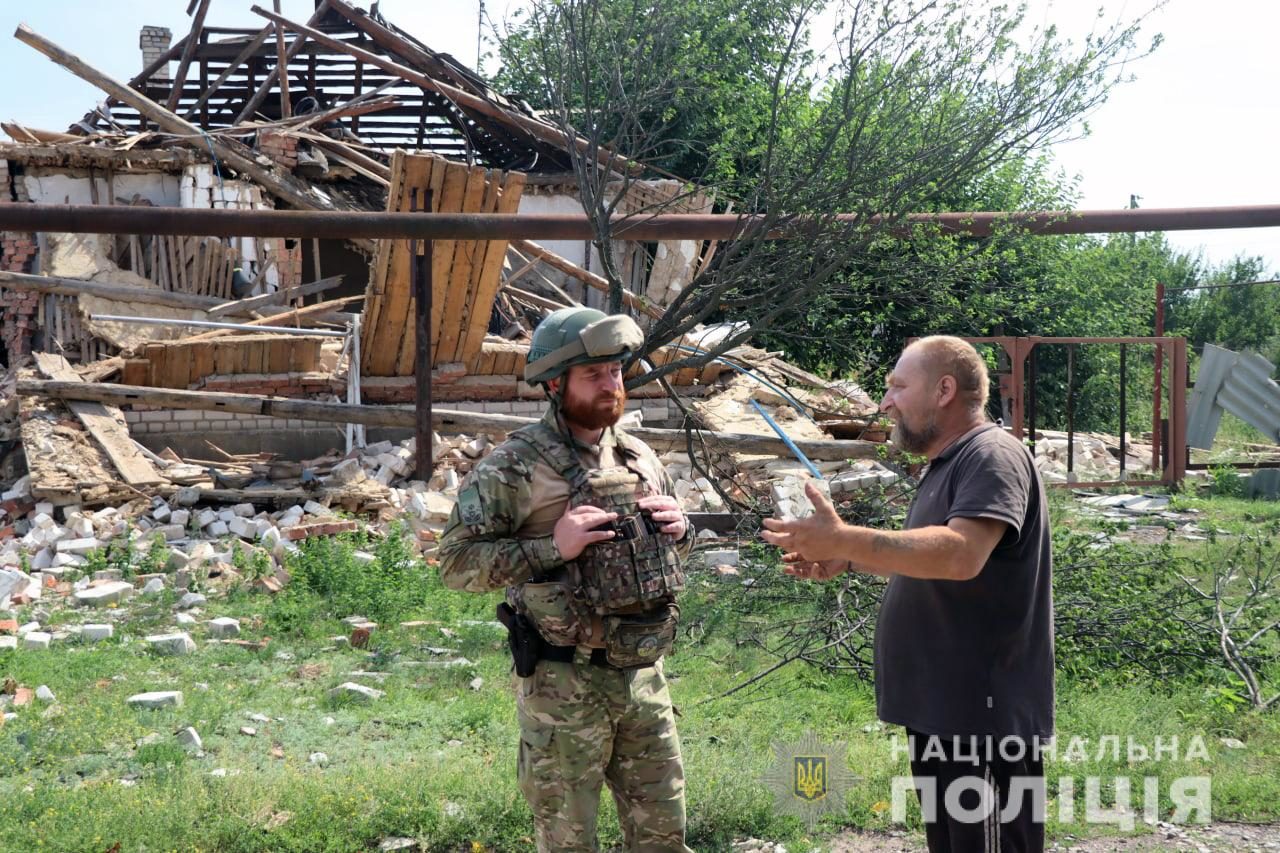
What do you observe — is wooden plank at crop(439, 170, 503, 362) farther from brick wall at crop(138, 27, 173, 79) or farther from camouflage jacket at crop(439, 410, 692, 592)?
brick wall at crop(138, 27, 173, 79)

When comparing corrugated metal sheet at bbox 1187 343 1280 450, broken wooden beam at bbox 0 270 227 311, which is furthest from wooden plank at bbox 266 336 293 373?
corrugated metal sheet at bbox 1187 343 1280 450

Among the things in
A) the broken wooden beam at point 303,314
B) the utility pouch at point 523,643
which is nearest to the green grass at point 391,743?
the utility pouch at point 523,643

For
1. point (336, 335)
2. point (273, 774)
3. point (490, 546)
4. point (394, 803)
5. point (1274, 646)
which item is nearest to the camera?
point (490, 546)

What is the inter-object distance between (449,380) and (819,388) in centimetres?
409

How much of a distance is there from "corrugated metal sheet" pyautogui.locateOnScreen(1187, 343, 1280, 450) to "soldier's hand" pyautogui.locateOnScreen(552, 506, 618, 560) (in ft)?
44.9

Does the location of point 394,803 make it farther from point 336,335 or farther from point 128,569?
point 336,335

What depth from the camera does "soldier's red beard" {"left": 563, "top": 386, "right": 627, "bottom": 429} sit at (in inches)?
120

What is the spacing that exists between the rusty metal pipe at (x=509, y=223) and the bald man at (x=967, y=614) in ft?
8.64

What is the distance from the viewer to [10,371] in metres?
12.5

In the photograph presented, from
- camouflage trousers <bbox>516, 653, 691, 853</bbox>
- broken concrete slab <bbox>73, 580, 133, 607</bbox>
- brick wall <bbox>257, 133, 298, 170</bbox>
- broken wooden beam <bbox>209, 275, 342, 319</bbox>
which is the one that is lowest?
broken concrete slab <bbox>73, 580, 133, 607</bbox>

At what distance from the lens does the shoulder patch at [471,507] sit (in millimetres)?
2955

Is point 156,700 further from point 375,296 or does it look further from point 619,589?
point 375,296

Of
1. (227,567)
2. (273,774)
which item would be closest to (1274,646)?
(273,774)

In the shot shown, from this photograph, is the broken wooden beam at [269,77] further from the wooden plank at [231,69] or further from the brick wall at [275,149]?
the brick wall at [275,149]
